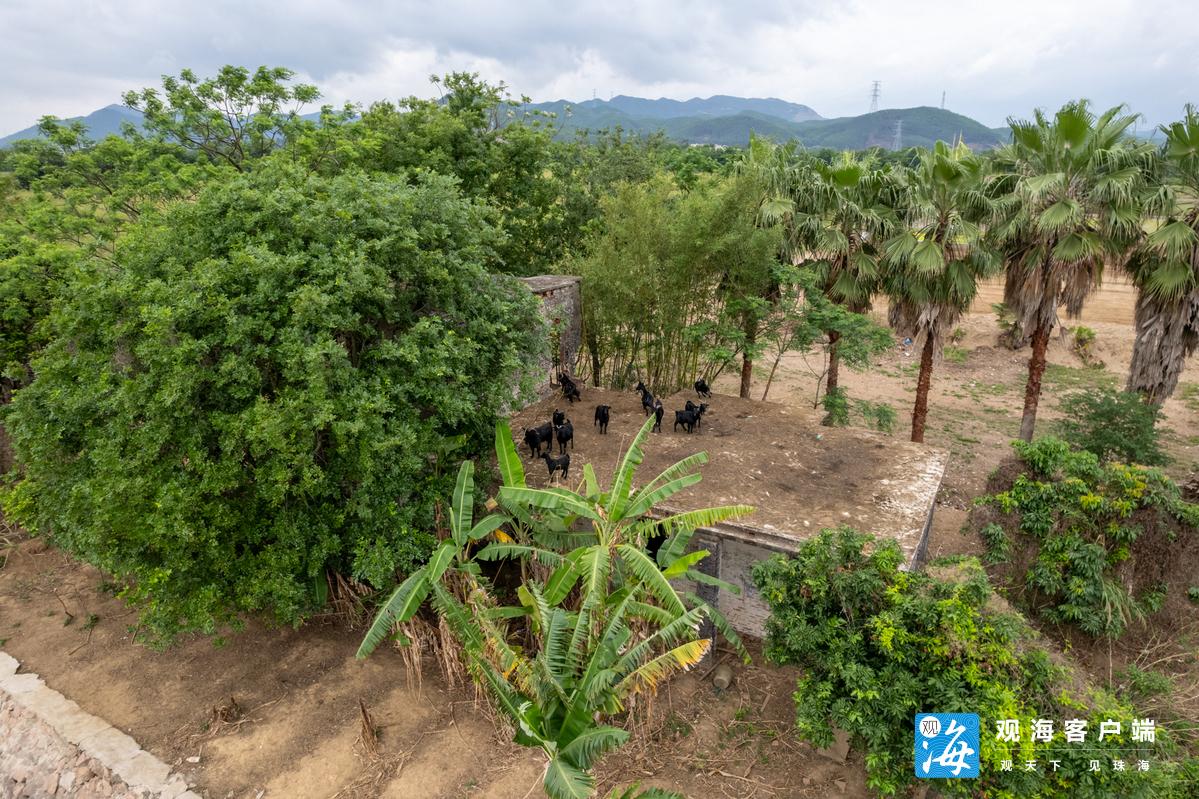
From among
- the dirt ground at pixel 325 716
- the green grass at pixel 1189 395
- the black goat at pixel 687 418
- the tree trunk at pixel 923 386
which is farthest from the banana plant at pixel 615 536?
the green grass at pixel 1189 395

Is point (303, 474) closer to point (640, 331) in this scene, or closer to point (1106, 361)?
point (640, 331)

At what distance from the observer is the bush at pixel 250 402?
23.0 feet

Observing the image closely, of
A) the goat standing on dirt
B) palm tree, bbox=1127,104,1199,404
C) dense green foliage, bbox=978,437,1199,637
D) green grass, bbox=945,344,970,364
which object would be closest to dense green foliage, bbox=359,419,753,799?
the goat standing on dirt

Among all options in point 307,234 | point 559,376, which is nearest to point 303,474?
point 307,234

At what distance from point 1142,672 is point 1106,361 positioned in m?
22.4

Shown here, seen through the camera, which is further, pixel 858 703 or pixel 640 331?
pixel 640 331

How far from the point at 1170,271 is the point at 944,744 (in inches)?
456

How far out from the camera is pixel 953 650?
558cm

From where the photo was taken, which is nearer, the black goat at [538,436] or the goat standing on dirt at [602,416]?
the black goat at [538,436]

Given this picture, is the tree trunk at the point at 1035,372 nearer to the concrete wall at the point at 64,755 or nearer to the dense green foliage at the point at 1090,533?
the dense green foliage at the point at 1090,533

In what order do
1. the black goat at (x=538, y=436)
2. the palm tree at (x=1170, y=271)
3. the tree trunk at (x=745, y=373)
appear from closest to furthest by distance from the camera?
1. the black goat at (x=538, y=436)
2. the palm tree at (x=1170, y=271)
3. the tree trunk at (x=745, y=373)

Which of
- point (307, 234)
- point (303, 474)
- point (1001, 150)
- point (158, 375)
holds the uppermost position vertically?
point (1001, 150)

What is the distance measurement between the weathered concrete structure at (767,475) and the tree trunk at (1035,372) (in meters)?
4.79

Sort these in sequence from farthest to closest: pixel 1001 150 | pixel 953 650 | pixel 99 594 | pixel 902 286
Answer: pixel 902 286 < pixel 1001 150 < pixel 99 594 < pixel 953 650
